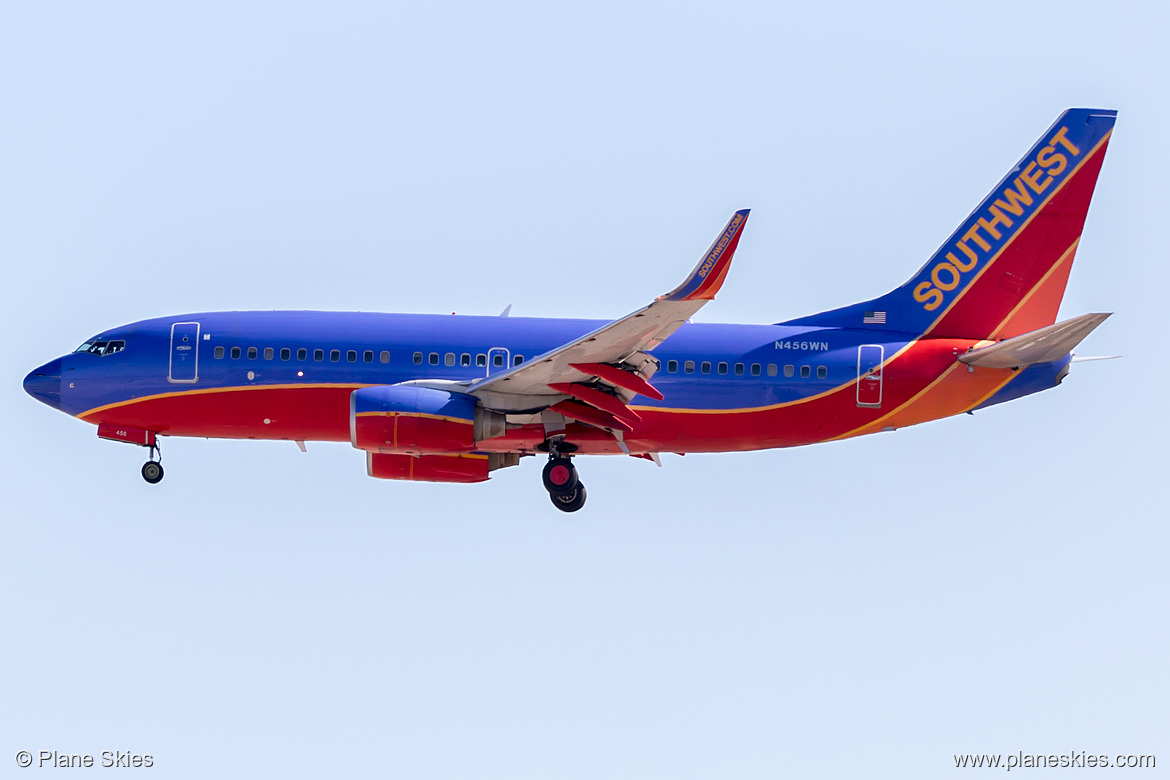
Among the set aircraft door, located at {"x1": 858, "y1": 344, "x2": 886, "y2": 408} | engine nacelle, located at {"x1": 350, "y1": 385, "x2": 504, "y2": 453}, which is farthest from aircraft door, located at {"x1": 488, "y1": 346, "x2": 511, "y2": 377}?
aircraft door, located at {"x1": 858, "y1": 344, "x2": 886, "y2": 408}

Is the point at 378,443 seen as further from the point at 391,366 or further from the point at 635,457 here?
the point at 635,457

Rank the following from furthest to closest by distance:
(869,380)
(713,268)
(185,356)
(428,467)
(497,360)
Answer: (428,467) < (869,380) < (185,356) < (497,360) < (713,268)

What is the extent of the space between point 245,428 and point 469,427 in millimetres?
5643

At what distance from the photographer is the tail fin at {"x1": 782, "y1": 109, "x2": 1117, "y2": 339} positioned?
37.9 metres

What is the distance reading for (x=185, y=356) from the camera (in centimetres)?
3662

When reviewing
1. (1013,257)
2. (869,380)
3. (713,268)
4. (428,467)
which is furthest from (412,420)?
(1013,257)

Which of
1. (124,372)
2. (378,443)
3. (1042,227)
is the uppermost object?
(1042,227)

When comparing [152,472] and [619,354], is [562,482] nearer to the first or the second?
[619,354]

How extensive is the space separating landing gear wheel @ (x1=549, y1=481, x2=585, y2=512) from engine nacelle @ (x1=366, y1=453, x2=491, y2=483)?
7.04 ft

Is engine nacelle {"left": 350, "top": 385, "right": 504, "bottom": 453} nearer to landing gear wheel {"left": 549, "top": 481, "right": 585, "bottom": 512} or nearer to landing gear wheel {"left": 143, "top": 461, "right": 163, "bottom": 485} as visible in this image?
landing gear wheel {"left": 549, "top": 481, "right": 585, "bottom": 512}

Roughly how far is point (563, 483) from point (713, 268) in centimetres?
824

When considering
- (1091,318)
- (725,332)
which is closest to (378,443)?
(725,332)

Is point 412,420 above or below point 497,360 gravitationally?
below

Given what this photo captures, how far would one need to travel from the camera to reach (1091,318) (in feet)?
109
